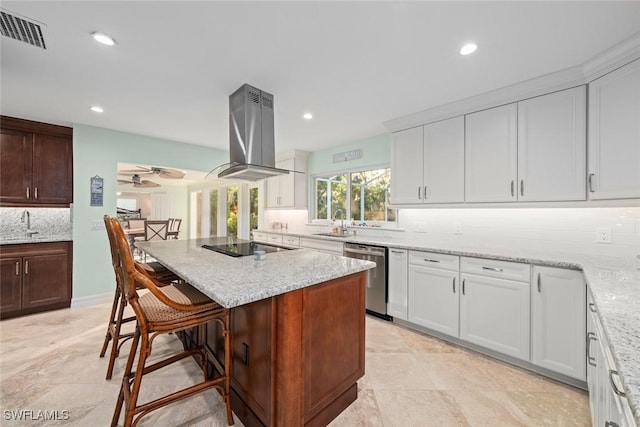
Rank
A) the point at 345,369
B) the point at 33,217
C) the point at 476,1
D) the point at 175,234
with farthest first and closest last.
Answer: the point at 175,234 → the point at 33,217 → the point at 345,369 → the point at 476,1

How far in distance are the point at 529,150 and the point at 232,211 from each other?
591 cm

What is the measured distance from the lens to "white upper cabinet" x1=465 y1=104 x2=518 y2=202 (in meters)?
2.48

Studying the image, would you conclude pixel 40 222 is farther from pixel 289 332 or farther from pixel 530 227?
pixel 530 227

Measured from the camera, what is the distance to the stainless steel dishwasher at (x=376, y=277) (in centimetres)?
306

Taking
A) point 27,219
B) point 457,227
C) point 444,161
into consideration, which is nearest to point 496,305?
point 457,227

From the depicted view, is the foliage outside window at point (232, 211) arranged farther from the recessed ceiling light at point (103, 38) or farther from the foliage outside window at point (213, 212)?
the recessed ceiling light at point (103, 38)

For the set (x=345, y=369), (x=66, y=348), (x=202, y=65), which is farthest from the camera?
(x=66, y=348)

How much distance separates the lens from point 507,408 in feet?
5.76

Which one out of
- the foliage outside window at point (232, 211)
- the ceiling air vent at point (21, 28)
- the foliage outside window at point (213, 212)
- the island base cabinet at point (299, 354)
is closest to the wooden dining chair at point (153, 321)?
the island base cabinet at point (299, 354)

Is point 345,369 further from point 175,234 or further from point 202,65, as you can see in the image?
point 175,234

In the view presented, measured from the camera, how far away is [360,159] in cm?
421

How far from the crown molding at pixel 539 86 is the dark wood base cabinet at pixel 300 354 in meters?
2.12

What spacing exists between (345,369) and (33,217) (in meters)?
4.53

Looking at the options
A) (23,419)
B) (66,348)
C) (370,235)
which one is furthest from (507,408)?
(66,348)
